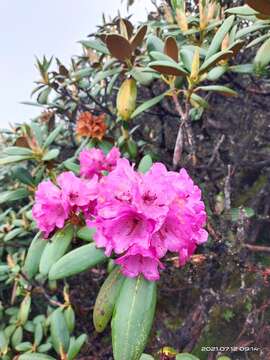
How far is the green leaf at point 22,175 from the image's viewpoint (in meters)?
1.52

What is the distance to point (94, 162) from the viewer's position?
127 centimetres

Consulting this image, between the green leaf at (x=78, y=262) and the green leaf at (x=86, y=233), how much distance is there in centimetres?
5

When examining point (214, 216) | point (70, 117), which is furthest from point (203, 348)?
point (70, 117)

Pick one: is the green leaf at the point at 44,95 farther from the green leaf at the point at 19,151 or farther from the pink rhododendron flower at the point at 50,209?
the pink rhododendron flower at the point at 50,209

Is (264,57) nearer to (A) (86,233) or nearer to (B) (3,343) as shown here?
(A) (86,233)

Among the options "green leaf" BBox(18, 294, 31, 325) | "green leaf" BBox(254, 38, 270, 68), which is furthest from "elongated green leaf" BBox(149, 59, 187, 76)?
"green leaf" BBox(18, 294, 31, 325)

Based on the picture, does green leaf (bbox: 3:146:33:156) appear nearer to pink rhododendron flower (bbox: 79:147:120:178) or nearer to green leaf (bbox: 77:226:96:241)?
pink rhododendron flower (bbox: 79:147:120:178)

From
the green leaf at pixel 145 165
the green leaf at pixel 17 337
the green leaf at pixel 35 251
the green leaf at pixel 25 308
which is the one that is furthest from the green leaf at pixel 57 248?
the green leaf at pixel 17 337

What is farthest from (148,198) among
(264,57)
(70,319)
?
(70,319)

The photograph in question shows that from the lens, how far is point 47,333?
175 centimetres

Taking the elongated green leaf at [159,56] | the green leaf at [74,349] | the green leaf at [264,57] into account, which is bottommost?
the green leaf at [74,349]

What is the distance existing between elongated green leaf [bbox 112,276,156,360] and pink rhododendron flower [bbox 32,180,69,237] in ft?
0.82

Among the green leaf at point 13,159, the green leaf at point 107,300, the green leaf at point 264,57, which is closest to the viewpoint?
the green leaf at point 107,300

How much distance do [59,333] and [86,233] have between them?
57 centimetres
